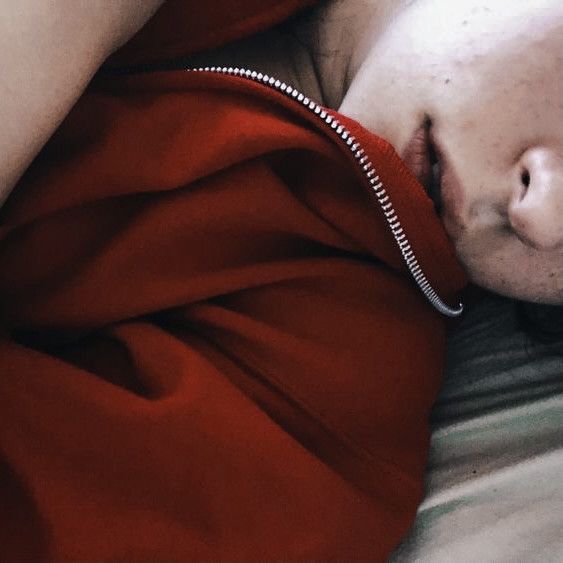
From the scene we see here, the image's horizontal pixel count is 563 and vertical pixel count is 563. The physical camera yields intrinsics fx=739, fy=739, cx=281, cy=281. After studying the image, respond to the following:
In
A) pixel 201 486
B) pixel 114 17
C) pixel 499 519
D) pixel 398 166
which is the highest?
pixel 114 17

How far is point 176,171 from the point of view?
1.68 ft

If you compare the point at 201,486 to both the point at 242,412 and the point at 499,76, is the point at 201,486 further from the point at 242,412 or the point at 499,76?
the point at 499,76

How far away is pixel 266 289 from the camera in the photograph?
1.83 ft

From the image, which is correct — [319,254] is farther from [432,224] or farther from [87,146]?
[87,146]

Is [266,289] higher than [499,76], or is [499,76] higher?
[499,76]

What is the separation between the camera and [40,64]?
0.49 metres

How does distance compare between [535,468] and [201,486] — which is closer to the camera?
→ [201,486]

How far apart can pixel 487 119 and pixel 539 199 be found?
0.07m

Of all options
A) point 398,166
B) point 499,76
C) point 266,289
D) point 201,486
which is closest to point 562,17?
point 499,76

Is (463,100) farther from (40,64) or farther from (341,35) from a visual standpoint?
(40,64)

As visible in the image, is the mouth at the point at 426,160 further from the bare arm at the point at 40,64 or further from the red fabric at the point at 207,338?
the bare arm at the point at 40,64

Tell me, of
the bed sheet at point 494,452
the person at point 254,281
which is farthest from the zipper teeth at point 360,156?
the bed sheet at point 494,452

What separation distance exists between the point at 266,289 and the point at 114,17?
22 centimetres

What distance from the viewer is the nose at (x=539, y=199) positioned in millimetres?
531
